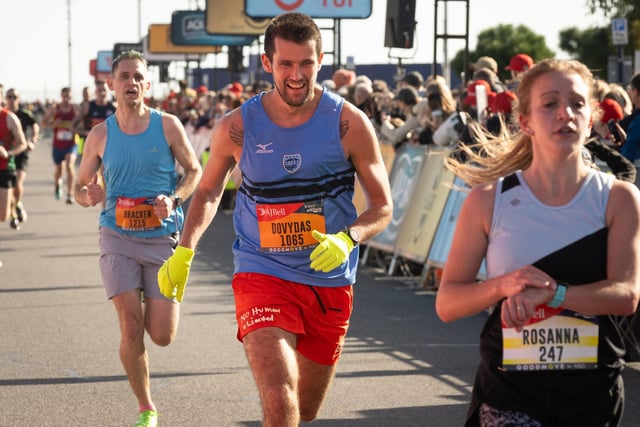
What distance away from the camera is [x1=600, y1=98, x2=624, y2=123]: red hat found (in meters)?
10.6

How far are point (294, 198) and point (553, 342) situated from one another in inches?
73.0

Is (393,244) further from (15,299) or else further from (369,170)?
(369,170)

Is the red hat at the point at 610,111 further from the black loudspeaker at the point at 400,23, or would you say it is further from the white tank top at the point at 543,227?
the black loudspeaker at the point at 400,23

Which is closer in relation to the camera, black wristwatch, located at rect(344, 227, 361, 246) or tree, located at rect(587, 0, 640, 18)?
black wristwatch, located at rect(344, 227, 361, 246)

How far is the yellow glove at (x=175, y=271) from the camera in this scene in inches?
226

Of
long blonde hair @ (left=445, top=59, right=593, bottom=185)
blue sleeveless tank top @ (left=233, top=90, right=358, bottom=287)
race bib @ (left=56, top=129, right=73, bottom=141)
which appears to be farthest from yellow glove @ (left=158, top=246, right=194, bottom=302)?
race bib @ (left=56, top=129, right=73, bottom=141)

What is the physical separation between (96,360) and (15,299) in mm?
3615

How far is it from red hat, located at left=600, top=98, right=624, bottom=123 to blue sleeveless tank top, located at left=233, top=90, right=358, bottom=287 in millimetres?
5187

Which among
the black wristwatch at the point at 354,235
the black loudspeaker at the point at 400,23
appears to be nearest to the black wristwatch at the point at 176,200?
the black wristwatch at the point at 354,235

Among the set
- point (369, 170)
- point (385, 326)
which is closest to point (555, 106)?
point (369, 170)

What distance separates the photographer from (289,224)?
225 inches

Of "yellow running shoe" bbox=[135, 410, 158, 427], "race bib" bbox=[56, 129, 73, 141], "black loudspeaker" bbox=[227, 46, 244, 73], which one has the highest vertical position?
"black loudspeaker" bbox=[227, 46, 244, 73]

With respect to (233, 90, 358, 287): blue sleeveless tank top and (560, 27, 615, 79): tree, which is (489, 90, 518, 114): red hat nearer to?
(233, 90, 358, 287): blue sleeveless tank top

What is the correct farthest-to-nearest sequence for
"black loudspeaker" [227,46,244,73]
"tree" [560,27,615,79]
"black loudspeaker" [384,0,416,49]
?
1. "tree" [560,27,615,79]
2. "black loudspeaker" [227,46,244,73]
3. "black loudspeaker" [384,0,416,49]
